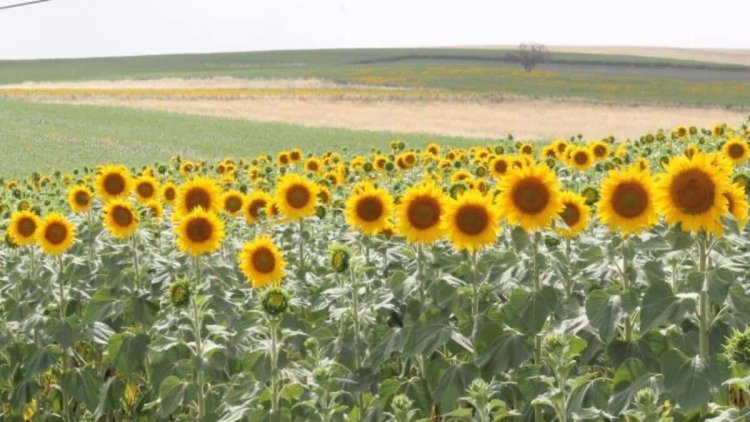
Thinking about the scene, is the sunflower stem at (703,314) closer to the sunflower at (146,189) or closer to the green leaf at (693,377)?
the green leaf at (693,377)

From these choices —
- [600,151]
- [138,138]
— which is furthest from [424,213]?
[138,138]

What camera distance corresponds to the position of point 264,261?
615 cm

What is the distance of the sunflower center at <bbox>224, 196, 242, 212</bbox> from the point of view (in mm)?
8560

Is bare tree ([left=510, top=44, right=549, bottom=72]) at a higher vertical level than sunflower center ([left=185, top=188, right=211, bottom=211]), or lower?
lower

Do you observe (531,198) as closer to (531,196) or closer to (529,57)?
(531,196)

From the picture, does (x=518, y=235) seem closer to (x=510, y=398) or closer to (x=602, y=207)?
(x=602, y=207)

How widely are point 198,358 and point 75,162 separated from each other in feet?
90.6

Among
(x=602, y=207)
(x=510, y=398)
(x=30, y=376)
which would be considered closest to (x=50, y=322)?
(x=30, y=376)

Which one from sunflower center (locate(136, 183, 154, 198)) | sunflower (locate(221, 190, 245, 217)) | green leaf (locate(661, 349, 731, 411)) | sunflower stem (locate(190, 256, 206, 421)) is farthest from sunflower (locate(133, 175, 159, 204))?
green leaf (locate(661, 349, 731, 411))

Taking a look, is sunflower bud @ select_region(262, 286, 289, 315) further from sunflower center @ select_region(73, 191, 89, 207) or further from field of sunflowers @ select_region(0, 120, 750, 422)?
sunflower center @ select_region(73, 191, 89, 207)

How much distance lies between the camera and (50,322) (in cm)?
664

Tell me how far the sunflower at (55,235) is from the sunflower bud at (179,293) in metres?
1.76

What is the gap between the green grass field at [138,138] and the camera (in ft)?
109

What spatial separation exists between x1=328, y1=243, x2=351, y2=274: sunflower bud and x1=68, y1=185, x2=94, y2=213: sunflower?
350 centimetres
